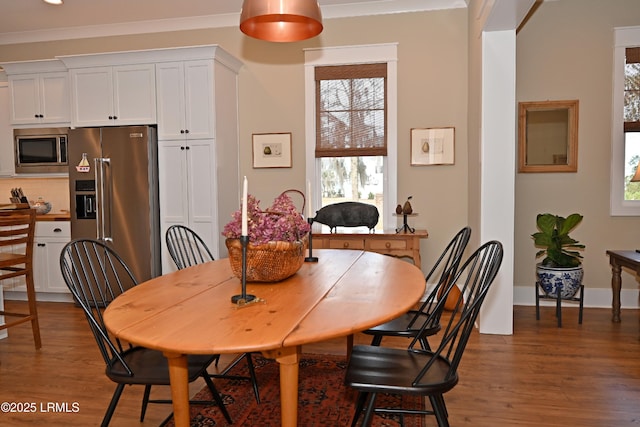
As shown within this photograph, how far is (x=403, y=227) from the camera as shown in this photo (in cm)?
449

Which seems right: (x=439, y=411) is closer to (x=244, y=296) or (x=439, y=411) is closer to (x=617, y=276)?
(x=244, y=296)

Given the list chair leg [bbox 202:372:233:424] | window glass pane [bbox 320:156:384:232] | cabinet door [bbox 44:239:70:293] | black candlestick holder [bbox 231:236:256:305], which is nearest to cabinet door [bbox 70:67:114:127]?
cabinet door [bbox 44:239:70:293]

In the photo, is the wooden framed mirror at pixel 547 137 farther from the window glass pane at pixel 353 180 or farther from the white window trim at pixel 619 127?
the window glass pane at pixel 353 180

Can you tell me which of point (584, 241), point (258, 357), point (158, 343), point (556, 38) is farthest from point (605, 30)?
point (158, 343)

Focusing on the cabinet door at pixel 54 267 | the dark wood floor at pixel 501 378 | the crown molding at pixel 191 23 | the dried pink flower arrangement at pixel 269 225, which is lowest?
the dark wood floor at pixel 501 378

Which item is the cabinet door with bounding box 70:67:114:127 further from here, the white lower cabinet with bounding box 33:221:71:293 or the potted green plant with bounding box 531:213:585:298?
the potted green plant with bounding box 531:213:585:298

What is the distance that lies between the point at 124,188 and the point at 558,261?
13.2ft

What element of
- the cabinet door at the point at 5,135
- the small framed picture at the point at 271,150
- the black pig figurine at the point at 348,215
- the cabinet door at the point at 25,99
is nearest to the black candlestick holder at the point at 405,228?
the black pig figurine at the point at 348,215

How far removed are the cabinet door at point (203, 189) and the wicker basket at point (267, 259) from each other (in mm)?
2614

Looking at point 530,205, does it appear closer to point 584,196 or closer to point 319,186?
point 584,196

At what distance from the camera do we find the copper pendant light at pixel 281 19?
7.27 ft

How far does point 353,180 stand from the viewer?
16.2 ft

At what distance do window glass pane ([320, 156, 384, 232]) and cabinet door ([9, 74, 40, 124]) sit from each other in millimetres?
3142

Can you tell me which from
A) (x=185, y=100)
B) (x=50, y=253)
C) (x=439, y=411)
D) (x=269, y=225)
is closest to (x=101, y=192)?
(x=50, y=253)
